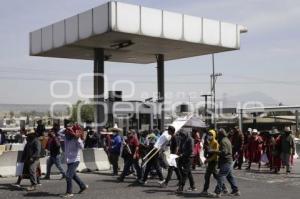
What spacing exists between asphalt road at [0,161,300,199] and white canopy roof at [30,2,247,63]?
274 inches

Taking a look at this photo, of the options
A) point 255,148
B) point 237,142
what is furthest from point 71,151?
point 255,148

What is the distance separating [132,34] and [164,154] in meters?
7.90

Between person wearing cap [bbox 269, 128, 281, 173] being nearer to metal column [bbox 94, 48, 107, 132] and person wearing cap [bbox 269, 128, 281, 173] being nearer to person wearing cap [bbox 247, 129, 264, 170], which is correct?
person wearing cap [bbox 247, 129, 264, 170]

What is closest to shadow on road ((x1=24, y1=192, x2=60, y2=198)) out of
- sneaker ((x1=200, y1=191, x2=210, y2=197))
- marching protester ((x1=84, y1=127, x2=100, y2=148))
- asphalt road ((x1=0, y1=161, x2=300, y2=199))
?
asphalt road ((x1=0, y1=161, x2=300, y2=199))

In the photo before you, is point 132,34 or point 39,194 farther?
point 132,34

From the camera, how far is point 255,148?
70.1ft

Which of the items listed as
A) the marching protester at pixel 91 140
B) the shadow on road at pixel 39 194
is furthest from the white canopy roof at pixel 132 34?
the shadow on road at pixel 39 194

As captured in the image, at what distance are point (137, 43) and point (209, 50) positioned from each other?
4.37 m

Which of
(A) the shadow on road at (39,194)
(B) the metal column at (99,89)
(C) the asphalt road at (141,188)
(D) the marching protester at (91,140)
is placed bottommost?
(C) the asphalt road at (141,188)

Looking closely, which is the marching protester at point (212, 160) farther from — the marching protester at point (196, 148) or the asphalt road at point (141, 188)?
the marching protester at point (196, 148)

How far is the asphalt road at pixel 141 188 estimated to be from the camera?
13109 millimetres

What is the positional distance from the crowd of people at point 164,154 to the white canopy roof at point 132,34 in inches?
174

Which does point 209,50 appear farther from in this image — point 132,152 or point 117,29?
point 132,152

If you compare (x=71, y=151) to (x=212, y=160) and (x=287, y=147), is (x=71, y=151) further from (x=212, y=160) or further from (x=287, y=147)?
(x=287, y=147)
